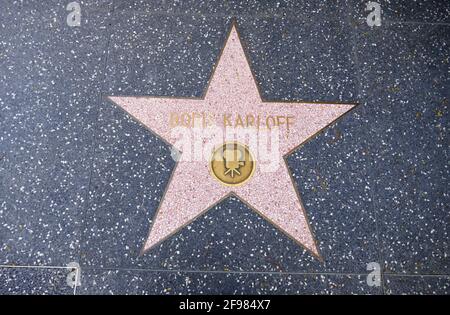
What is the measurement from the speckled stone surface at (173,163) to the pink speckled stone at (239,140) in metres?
0.04

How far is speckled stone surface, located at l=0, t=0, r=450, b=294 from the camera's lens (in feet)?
4.45

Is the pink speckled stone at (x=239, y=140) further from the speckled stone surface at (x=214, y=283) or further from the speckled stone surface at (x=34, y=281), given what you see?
the speckled stone surface at (x=34, y=281)

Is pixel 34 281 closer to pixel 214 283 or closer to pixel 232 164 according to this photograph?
pixel 214 283

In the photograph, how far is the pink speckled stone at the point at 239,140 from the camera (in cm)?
138

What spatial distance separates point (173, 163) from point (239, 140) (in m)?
0.27

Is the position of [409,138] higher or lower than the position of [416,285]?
higher

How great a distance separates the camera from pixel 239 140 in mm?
1464

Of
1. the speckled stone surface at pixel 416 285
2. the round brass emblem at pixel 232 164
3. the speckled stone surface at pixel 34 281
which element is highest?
the round brass emblem at pixel 232 164

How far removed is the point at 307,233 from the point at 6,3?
160cm

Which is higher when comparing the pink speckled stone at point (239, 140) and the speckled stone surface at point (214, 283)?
the pink speckled stone at point (239, 140)

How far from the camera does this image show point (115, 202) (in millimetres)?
1407

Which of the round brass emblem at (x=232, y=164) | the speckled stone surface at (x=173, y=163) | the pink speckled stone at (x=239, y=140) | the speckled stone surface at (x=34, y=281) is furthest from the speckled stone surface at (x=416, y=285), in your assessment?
the speckled stone surface at (x=34, y=281)

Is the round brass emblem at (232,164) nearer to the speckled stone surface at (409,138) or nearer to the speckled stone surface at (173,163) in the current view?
the speckled stone surface at (173,163)

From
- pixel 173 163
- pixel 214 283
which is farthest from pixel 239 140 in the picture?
pixel 214 283
